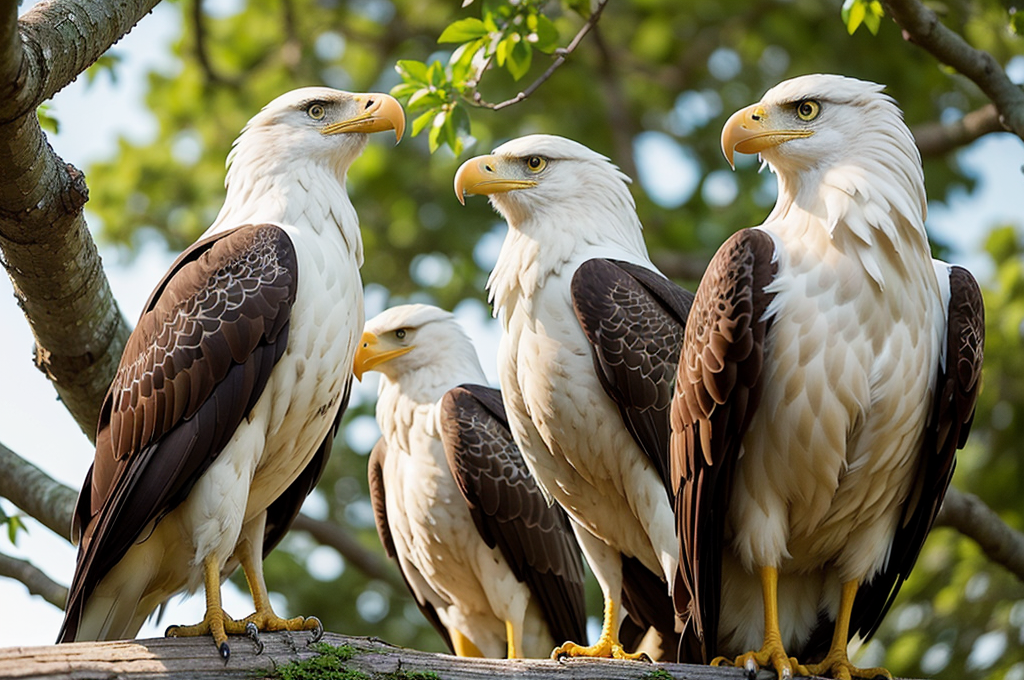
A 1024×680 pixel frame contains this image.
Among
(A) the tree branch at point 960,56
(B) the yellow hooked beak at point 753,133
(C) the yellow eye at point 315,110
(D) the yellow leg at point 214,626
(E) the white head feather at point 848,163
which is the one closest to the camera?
(D) the yellow leg at point 214,626

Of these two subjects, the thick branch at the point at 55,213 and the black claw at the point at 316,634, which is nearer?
the thick branch at the point at 55,213

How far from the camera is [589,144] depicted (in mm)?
13633

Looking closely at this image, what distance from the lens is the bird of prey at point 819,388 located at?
461cm

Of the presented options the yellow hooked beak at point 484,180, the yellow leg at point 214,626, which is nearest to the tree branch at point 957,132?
the yellow hooked beak at point 484,180

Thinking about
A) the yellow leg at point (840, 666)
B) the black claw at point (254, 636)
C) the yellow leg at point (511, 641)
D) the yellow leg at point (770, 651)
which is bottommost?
the yellow leg at point (511, 641)

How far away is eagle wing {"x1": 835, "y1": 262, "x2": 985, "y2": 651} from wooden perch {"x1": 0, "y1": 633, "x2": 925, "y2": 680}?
36.8 inches

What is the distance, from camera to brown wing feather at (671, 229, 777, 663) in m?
4.58

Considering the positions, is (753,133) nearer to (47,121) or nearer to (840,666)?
(840,666)

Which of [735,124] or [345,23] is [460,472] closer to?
[735,124]

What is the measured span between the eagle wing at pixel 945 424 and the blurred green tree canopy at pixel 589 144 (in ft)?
15.6

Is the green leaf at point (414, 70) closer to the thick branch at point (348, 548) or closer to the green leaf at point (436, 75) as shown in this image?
the green leaf at point (436, 75)

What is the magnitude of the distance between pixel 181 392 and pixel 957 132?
5.56 metres

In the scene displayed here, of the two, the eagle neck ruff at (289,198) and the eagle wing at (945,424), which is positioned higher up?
the eagle neck ruff at (289,198)

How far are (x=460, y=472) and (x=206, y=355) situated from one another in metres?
2.27
